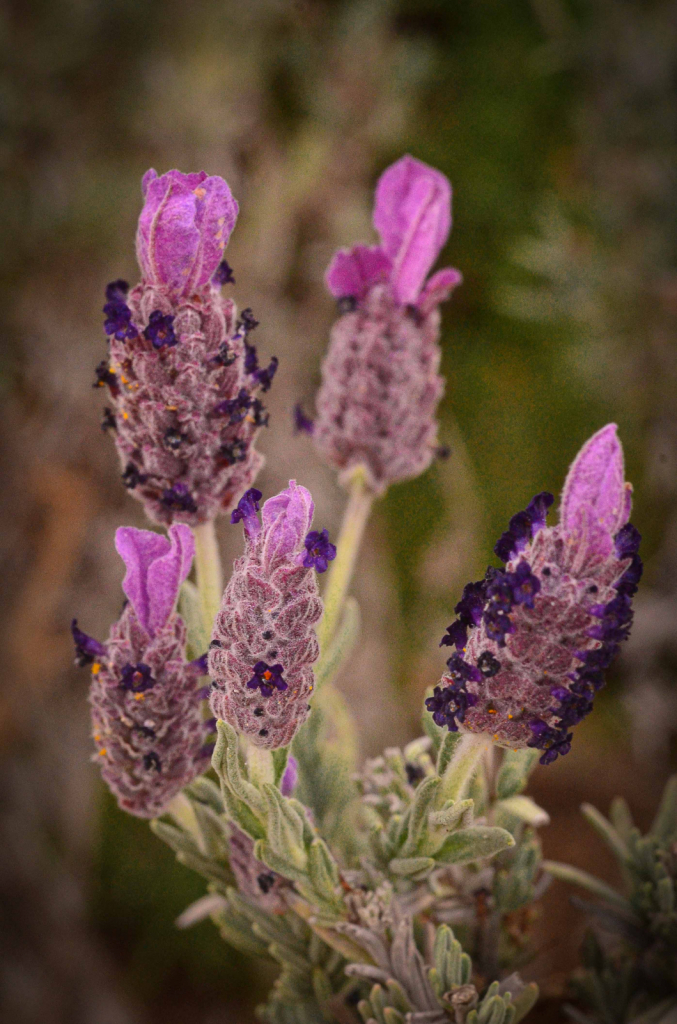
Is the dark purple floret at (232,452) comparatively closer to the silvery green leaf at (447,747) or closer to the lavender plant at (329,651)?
the lavender plant at (329,651)

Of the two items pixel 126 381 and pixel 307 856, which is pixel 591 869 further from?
pixel 126 381

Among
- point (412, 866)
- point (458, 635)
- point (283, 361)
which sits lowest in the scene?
point (412, 866)

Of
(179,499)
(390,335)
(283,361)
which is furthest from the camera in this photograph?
(283,361)

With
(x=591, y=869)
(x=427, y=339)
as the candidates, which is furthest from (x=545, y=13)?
(x=591, y=869)

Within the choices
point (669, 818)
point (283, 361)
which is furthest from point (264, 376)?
point (283, 361)

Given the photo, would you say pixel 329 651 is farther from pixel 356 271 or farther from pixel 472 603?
pixel 356 271

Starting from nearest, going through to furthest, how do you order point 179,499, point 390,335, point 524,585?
point 524,585, point 179,499, point 390,335
